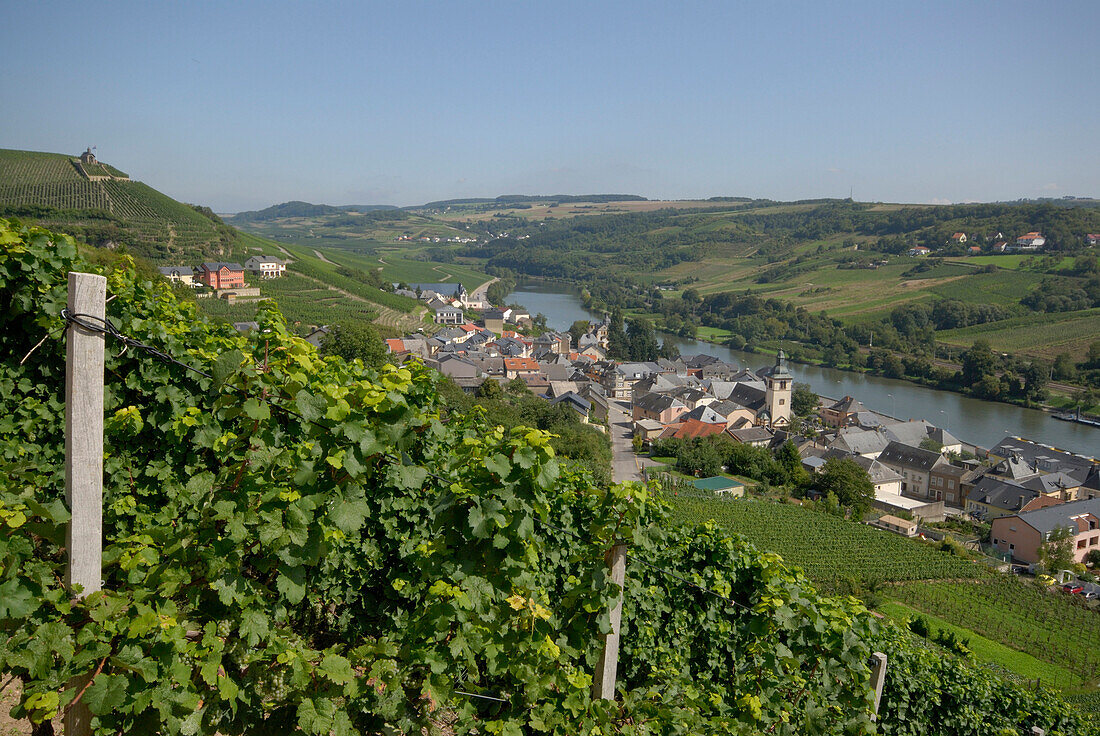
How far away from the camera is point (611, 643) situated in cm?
288

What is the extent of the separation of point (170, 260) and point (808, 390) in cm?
5017

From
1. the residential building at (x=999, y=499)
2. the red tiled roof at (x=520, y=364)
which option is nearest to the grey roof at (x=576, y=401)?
the red tiled roof at (x=520, y=364)

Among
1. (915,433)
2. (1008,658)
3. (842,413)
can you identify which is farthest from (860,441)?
(1008,658)

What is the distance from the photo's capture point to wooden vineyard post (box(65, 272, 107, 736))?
7.00 feet

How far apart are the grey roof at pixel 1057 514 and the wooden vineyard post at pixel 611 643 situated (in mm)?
35296

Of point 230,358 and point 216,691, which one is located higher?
point 230,358

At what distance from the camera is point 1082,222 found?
10400cm

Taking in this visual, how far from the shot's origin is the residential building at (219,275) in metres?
46.0

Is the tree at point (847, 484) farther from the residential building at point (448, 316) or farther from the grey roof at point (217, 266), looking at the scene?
the residential building at point (448, 316)

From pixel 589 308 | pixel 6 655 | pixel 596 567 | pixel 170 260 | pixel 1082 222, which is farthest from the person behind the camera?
pixel 1082 222

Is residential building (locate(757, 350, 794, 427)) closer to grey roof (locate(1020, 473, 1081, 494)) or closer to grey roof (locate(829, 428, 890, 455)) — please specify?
grey roof (locate(829, 428, 890, 455))

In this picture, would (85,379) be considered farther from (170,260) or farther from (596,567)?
(170,260)

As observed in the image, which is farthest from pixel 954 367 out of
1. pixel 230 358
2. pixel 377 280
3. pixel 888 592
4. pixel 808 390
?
pixel 230 358

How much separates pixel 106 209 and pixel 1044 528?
65.5m
